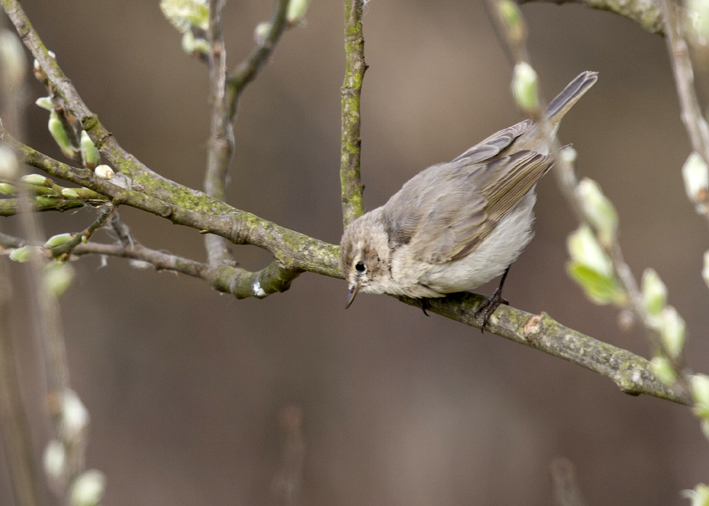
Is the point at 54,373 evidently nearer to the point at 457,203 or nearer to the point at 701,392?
the point at 701,392

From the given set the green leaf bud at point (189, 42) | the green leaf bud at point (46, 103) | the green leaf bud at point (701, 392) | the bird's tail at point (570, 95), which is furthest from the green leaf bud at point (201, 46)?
the green leaf bud at point (701, 392)

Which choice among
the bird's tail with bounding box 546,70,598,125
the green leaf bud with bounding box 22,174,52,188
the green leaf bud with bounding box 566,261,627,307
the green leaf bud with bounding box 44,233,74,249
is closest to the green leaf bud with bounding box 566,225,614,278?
the green leaf bud with bounding box 566,261,627,307

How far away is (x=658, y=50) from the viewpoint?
495 centimetres

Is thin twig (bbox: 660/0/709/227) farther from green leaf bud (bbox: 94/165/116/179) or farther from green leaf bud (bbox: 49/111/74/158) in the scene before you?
green leaf bud (bbox: 49/111/74/158)

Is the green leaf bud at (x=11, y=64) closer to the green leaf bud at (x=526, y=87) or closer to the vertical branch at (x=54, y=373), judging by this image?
the vertical branch at (x=54, y=373)

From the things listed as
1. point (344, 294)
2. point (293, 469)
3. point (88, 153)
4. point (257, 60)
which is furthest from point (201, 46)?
point (344, 294)

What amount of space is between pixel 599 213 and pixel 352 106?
196 cm

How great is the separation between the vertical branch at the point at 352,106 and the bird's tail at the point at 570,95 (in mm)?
1268

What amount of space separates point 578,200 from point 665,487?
4.66 metres

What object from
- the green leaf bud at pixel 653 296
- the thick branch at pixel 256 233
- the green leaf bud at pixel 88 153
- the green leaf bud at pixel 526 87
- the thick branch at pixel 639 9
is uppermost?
the thick branch at pixel 639 9

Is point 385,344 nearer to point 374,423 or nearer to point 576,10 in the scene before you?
point 374,423

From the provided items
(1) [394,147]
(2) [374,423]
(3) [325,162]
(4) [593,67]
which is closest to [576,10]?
(4) [593,67]

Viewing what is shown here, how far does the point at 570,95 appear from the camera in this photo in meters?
3.40

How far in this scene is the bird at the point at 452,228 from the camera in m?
2.76
